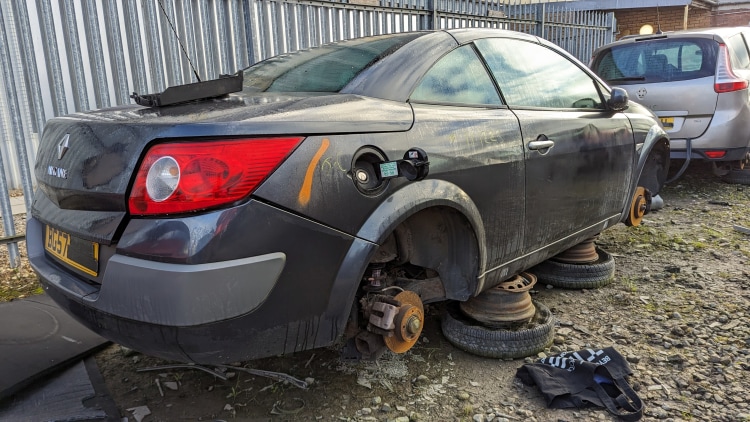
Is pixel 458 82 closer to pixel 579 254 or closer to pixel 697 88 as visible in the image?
pixel 579 254

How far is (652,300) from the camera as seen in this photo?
3412 mm

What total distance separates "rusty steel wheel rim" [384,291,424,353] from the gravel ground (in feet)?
0.84

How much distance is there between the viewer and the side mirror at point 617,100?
3430 mm

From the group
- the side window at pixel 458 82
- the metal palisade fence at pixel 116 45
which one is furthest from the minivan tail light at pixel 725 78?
the side window at pixel 458 82

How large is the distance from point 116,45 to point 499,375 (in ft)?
12.9

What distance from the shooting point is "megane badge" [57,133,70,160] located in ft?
6.63

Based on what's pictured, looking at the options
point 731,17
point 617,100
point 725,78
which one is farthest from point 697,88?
point 731,17

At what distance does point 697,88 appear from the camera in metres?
5.67

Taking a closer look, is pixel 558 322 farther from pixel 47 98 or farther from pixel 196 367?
A: pixel 47 98

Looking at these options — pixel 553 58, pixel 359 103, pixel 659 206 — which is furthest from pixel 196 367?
pixel 659 206

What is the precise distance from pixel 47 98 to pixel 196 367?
9.03ft

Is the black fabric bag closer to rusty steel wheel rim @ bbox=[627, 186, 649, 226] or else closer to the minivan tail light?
rusty steel wheel rim @ bbox=[627, 186, 649, 226]

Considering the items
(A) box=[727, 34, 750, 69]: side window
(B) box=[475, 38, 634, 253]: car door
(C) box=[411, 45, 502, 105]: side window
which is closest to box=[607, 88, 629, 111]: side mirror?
(B) box=[475, 38, 634, 253]: car door

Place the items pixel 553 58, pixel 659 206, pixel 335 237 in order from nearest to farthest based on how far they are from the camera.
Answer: pixel 335 237 < pixel 553 58 < pixel 659 206
